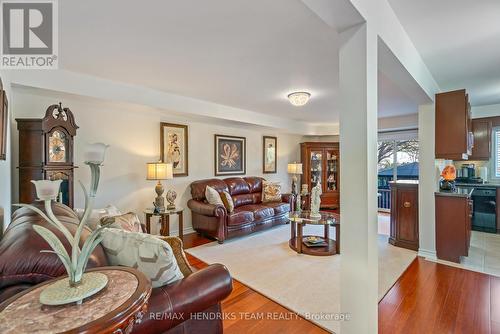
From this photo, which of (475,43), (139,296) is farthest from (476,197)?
(139,296)

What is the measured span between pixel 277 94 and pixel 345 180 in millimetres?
2634

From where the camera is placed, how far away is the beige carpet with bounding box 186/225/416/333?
2.24 metres

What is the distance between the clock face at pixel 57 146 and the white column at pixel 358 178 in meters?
3.09

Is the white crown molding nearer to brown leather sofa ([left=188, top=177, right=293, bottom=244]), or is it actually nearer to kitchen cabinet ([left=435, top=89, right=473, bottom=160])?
brown leather sofa ([left=188, top=177, right=293, bottom=244])

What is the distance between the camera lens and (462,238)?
301 cm

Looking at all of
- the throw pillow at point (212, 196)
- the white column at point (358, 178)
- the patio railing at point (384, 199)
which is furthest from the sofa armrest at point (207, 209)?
the patio railing at point (384, 199)

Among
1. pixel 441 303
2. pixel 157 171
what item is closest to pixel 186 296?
pixel 441 303

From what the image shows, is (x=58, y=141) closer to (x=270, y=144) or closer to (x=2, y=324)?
(x=2, y=324)

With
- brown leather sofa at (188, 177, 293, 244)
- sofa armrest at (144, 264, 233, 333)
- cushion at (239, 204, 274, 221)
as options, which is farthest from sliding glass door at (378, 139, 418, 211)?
sofa armrest at (144, 264, 233, 333)

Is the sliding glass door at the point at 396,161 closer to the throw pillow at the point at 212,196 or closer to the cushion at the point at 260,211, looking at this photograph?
the cushion at the point at 260,211

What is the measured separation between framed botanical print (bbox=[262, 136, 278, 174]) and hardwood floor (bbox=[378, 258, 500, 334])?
387cm

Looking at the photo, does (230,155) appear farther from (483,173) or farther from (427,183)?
(483,173)

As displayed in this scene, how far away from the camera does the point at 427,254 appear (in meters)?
3.26

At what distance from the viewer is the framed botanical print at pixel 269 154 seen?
6.13 m
